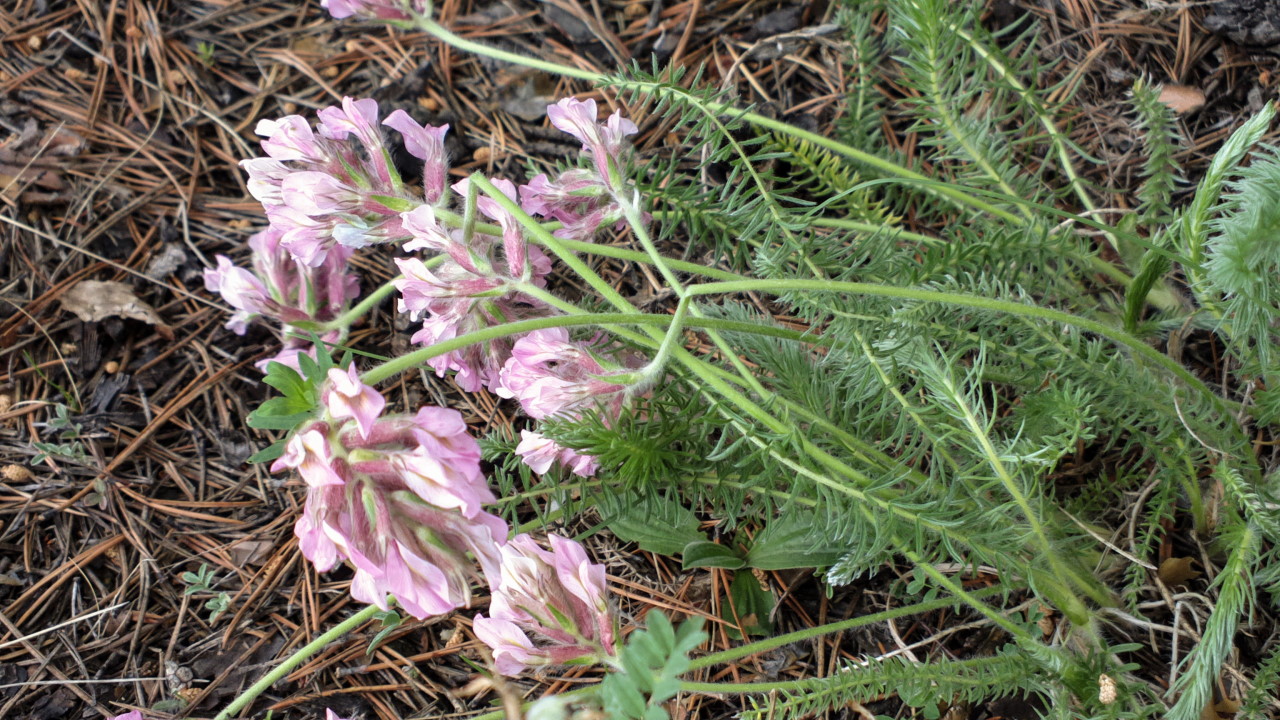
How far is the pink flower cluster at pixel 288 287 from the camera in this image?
2.00 metres

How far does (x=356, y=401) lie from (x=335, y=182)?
52 cm

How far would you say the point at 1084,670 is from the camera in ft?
5.04

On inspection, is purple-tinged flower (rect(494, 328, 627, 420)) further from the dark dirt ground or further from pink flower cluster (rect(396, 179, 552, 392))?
the dark dirt ground

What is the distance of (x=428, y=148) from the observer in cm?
165

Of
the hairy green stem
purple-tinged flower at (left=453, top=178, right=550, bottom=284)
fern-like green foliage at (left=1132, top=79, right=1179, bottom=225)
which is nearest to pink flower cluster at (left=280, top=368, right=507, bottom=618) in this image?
purple-tinged flower at (left=453, top=178, right=550, bottom=284)

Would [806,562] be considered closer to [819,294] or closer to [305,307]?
[819,294]

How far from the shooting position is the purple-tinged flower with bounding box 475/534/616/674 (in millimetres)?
1434

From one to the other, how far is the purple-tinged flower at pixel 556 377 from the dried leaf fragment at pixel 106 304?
1344 mm

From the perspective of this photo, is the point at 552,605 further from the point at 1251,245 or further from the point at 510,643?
the point at 1251,245

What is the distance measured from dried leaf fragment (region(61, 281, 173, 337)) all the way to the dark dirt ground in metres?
0.02

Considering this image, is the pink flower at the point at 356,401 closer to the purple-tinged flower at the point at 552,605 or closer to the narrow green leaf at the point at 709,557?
the purple-tinged flower at the point at 552,605

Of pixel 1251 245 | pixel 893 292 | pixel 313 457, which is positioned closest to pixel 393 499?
pixel 313 457

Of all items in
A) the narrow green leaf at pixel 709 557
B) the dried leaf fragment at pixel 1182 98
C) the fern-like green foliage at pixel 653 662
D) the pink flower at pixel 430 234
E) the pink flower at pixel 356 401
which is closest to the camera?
the fern-like green foliage at pixel 653 662

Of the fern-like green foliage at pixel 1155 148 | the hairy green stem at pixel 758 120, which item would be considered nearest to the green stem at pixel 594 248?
the hairy green stem at pixel 758 120
